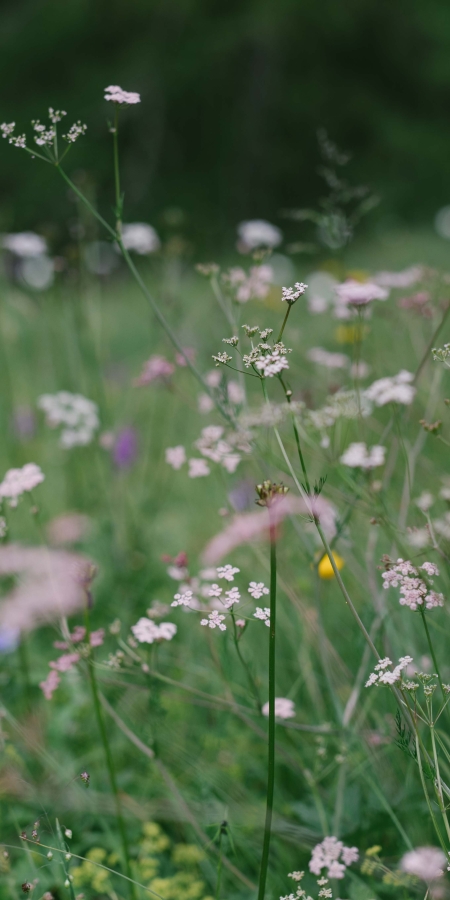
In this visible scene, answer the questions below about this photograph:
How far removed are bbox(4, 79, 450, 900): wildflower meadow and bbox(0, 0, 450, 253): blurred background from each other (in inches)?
335

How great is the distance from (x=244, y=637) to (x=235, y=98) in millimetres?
10080

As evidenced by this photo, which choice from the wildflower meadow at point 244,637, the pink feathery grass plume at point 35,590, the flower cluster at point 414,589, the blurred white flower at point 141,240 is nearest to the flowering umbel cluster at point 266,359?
the wildflower meadow at point 244,637

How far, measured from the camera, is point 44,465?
2.78 meters

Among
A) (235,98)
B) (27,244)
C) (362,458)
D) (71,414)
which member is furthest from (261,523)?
(235,98)

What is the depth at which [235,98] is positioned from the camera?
10.1 meters

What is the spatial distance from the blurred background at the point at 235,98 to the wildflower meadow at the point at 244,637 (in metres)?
8.51

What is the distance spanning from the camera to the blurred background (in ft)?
32.1

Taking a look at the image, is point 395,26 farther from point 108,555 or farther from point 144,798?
point 144,798

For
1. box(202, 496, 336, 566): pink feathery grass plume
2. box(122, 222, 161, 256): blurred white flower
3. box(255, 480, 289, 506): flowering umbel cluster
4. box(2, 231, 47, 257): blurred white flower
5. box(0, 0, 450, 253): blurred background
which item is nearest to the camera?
box(255, 480, 289, 506): flowering umbel cluster

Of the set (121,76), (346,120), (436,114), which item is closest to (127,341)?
(121,76)

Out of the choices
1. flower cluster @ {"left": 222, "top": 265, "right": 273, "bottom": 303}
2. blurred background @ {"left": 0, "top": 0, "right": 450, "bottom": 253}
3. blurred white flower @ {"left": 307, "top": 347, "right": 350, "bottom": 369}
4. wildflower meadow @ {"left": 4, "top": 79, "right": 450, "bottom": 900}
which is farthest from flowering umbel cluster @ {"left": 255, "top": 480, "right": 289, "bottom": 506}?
blurred background @ {"left": 0, "top": 0, "right": 450, "bottom": 253}

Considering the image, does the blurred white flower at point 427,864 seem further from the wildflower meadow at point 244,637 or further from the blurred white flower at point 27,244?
the blurred white flower at point 27,244

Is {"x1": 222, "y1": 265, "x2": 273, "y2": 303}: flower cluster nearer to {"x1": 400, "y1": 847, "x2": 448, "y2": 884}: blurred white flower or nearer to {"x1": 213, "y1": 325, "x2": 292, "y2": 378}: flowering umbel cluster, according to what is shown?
{"x1": 213, "y1": 325, "x2": 292, "y2": 378}: flowering umbel cluster

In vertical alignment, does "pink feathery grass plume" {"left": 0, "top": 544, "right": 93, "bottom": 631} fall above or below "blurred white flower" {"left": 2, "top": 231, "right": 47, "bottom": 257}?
below
